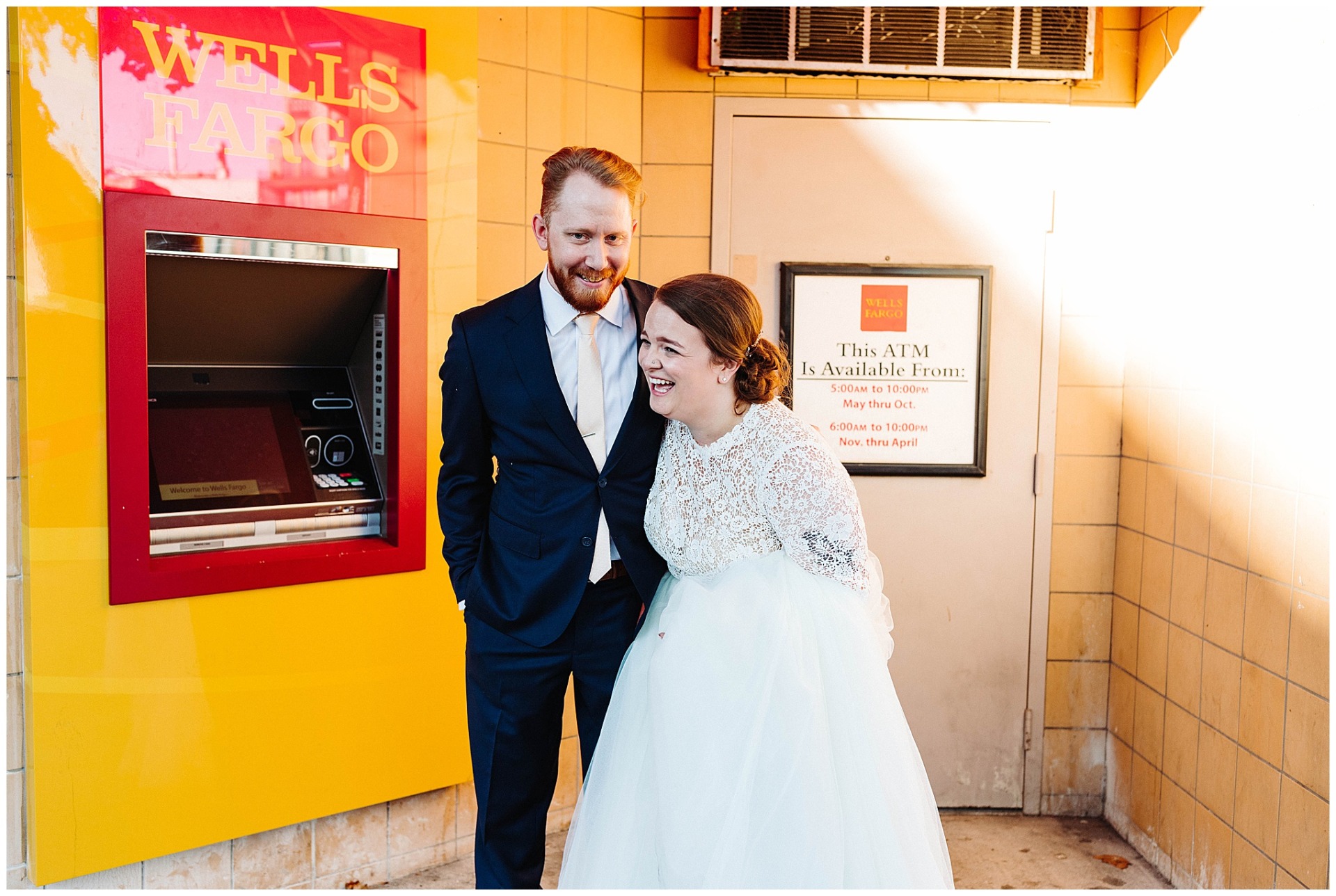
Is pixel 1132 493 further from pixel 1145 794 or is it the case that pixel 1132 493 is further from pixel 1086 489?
pixel 1145 794

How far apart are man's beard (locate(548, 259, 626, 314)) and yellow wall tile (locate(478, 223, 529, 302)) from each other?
102cm

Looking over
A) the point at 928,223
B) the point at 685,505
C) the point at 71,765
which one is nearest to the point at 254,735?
the point at 71,765

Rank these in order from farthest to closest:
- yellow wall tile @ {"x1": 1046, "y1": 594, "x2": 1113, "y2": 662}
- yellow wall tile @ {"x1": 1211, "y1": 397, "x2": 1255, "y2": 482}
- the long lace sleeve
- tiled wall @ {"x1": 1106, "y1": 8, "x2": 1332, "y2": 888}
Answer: yellow wall tile @ {"x1": 1046, "y1": 594, "x2": 1113, "y2": 662}
yellow wall tile @ {"x1": 1211, "y1": 397, "x2": 1255, "y2": 482}
tiled wall @ {"x1": 1106, "y1": 8, "x2": 1332, "y2": 888}
the long lace sleeve

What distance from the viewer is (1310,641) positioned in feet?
8.32

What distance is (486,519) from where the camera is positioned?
7.80 feet

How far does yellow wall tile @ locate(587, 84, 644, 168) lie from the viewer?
3.29m

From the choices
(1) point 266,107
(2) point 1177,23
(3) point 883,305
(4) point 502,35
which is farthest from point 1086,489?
(1) point 266,107

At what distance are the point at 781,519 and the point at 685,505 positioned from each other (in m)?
0.21

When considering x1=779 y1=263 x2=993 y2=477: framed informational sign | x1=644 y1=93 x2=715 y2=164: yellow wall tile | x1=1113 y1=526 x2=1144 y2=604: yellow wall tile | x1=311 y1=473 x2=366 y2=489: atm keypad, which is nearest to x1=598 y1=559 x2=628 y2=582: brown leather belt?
x1=311 y1=473 x2=366 y2=489: atm keypad

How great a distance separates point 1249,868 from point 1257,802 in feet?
0.62

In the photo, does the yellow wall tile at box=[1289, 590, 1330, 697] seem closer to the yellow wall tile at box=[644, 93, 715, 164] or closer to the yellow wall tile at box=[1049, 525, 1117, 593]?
the yellow wall tile at box=[1049, 525, 1117, 593]

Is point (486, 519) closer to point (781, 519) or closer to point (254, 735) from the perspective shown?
point (781, 519)

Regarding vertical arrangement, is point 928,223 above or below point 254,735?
above

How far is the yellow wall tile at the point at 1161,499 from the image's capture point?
3180mm
